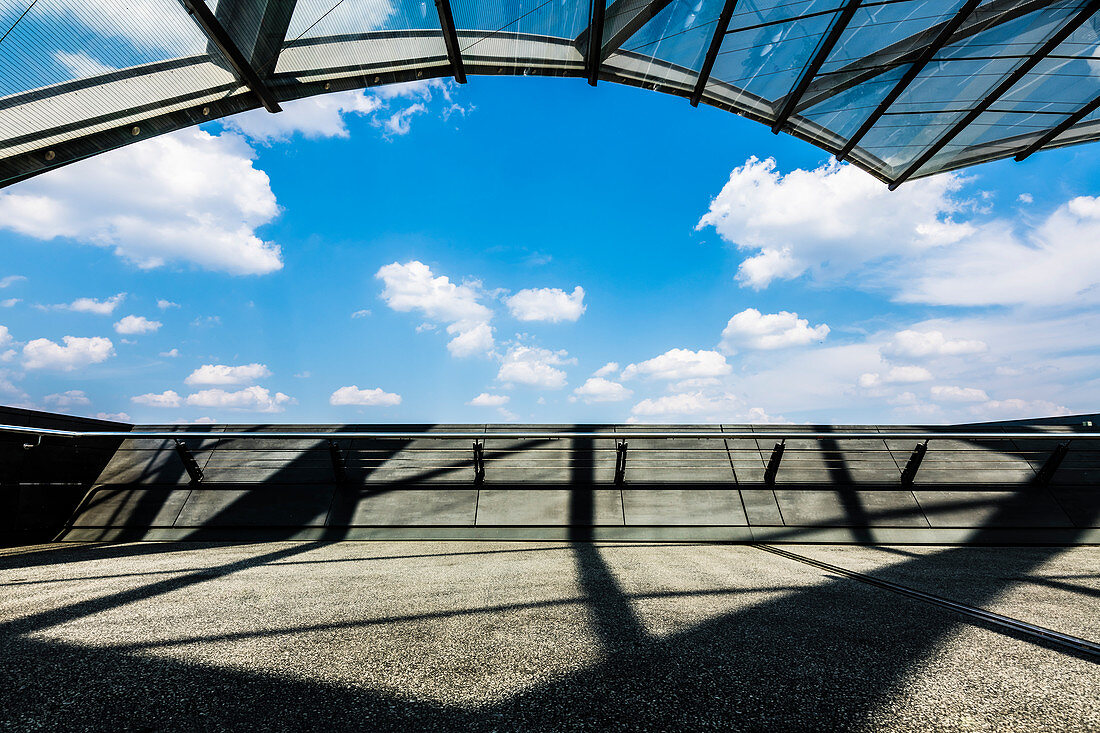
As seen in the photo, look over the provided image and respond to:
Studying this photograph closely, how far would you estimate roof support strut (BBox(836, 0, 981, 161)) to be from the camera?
21.3ft

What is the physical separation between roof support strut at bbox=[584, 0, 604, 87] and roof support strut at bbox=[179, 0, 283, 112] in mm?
4518

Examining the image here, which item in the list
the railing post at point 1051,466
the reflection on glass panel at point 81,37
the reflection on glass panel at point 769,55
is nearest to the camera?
the reflection on glass panel at point 81,37

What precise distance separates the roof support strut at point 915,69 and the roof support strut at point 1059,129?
3857mm

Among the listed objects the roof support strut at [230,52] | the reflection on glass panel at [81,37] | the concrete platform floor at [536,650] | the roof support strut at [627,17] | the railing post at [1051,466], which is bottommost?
the concrete platform floor at [536,650]

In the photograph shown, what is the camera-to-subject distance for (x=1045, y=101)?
8.10 metres

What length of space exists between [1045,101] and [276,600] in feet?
46.1

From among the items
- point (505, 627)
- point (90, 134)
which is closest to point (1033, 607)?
point (505, 627)

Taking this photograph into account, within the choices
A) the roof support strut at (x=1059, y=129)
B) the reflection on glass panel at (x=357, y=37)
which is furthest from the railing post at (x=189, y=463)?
the roof support strut at (x=1059, y=129)

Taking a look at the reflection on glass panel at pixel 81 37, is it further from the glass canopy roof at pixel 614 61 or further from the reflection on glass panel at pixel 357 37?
the reflection on glass panel at pixel 357 37

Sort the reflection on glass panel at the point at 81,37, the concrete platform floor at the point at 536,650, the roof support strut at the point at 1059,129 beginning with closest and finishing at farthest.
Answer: the concrete platform floor at the point at 536,650, the reflection on glass panel at the point at 81,37, the roof support strut at the point at 1059,129

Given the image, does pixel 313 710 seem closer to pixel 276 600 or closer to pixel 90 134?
pixel 276 600

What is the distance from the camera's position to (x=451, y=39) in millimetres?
5980

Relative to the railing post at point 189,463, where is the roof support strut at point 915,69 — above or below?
above

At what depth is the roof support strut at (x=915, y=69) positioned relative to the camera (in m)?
6.48
